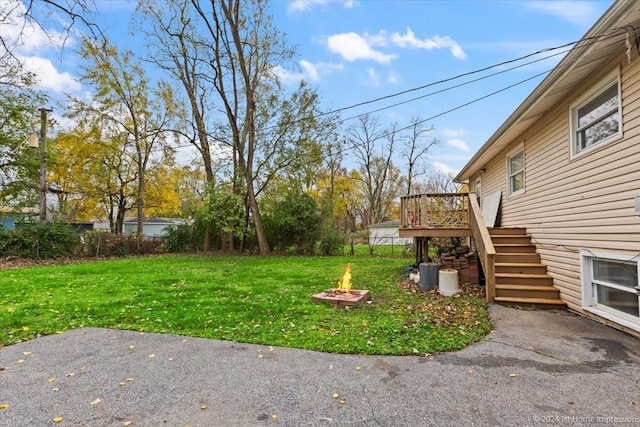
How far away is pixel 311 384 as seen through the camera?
2.84 metres

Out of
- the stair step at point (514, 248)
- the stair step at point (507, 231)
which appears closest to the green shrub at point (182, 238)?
the stair step at point (507, 231)

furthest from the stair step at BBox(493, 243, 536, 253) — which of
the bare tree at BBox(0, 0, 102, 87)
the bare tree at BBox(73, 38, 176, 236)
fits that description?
the bare tree at BBox(73, 38, 176, 236)

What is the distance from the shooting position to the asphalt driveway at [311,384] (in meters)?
2.35

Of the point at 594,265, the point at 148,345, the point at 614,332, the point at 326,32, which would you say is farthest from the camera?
the point at 326,32

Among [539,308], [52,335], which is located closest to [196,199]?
[52,335]

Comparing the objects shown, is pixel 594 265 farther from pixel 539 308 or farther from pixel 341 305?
pixel 341 305

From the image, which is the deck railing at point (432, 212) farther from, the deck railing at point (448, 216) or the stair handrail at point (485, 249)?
the stair handrail at point (485, 249)

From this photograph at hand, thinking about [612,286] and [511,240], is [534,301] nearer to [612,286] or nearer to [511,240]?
Result: [612,286]

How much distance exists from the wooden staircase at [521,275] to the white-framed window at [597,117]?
218 cm

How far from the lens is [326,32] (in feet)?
38.6

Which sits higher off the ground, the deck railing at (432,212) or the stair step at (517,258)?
the deck railing at (432,212)

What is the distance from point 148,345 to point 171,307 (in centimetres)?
175

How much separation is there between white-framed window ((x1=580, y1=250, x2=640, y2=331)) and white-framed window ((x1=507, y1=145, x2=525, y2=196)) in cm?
310

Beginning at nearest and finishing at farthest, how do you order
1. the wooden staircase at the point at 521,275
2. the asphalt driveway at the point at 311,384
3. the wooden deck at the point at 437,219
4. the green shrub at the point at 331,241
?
1. the asphalt driveway at the point at 311,384
2. the wooden staircase at the point at 521,275
3. the wooden deck at the point at 437,219
4. the green shrub at the point at 331,241
